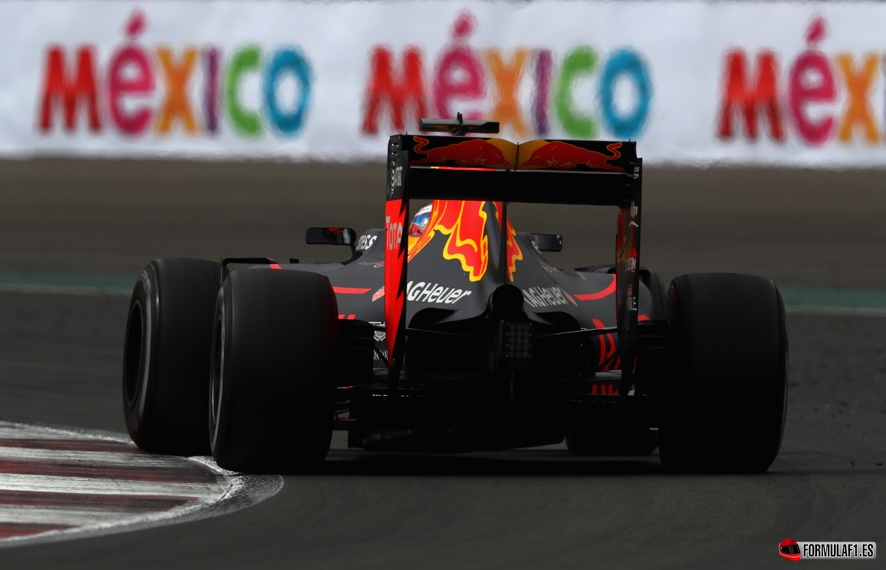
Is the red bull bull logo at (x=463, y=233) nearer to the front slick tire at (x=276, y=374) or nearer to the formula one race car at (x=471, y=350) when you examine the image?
the formula one race car at (x=471, y=350)

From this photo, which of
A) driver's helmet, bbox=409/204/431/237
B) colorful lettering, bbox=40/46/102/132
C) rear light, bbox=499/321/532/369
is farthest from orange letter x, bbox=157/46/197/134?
rear light, bbox=499/321/532/369

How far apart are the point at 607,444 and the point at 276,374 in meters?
3.08

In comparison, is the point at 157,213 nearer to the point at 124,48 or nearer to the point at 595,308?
the point at 124,48

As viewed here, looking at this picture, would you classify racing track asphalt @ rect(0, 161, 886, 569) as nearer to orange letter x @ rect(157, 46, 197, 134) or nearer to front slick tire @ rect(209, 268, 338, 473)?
front slick tire @ rect(209, 268, 338, 473)

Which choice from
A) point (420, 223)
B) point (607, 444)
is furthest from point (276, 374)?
point (607, 444)

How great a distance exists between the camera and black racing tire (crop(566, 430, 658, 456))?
31.6 feet

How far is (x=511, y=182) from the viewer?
309 inches

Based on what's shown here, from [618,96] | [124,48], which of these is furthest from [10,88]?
[618,96]

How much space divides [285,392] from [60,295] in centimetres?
937

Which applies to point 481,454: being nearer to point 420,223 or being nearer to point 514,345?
point 420,223

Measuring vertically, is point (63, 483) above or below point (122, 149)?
below

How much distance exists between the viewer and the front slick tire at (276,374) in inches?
282

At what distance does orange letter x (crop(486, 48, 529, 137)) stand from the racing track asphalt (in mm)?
1370

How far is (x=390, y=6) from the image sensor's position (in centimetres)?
1805
